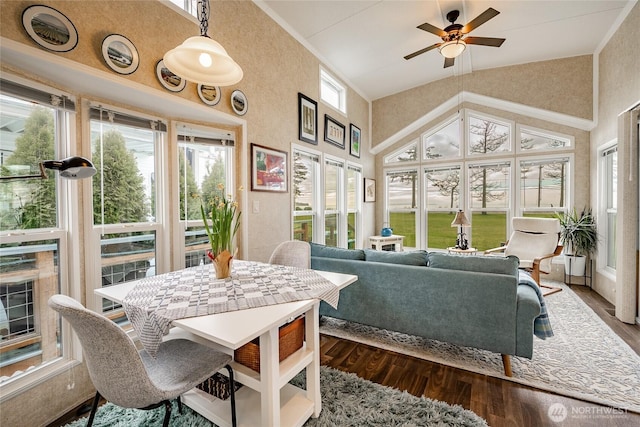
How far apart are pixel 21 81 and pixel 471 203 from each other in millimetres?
5809

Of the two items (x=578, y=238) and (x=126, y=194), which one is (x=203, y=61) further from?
(x=578, y=238)

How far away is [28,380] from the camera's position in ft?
5.16

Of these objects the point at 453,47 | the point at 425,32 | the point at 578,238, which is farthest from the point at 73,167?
the point at 578,238

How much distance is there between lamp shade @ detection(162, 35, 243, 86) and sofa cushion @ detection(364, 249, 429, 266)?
69.2 inches

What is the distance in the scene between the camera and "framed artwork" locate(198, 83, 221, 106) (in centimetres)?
236

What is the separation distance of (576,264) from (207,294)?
510cm

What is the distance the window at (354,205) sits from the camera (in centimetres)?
518

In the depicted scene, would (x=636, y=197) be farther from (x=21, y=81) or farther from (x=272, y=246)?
(x=21, y=81)

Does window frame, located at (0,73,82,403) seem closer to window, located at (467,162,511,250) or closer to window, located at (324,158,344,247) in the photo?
window, located at (324,158,344,247)

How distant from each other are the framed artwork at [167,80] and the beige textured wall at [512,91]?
4.36m

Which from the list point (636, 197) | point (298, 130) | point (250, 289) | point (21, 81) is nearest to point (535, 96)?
point (636, 197)

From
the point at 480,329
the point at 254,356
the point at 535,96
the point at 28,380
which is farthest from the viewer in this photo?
the point at 535,96

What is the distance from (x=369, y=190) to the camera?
5.76 meters

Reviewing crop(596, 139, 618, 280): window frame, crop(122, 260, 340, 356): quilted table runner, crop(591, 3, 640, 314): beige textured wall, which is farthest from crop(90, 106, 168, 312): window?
crop(596, 139, 618, 280): window frame
